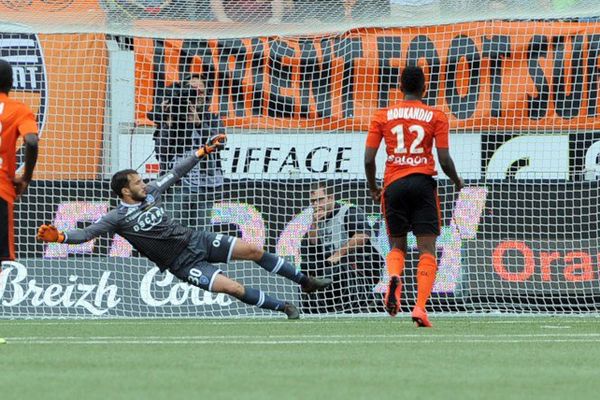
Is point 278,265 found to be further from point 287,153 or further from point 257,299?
point 287,153

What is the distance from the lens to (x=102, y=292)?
1230cm

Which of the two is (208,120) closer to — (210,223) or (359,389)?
(210,223)

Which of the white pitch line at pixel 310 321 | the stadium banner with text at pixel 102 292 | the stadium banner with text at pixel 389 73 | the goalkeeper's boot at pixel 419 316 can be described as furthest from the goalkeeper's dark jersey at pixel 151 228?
the stadium banner with text at pixel 389 73

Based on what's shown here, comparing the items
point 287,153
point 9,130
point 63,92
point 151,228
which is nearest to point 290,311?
point 151,228

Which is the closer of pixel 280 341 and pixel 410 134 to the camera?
pixel 280 341

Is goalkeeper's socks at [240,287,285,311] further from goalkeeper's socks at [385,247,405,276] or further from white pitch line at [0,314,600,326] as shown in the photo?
goalkeeper's socks at [385,247,405,276]

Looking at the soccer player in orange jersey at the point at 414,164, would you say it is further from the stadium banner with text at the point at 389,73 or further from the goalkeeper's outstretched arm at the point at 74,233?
the stadium banner with text at the point at 389,73

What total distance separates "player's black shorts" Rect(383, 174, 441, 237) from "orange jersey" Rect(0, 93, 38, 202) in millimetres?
2707

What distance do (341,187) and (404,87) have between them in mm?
2970

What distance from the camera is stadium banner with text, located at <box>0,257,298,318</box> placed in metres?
12.3

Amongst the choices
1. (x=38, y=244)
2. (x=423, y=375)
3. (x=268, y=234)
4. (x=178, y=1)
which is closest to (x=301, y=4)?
(x=178, y=1)

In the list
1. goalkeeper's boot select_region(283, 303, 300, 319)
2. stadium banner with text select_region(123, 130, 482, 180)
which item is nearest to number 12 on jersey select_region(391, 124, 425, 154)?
goalkeeper's boot select_region(283, 303, 300, 319)

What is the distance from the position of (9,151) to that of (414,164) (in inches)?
114

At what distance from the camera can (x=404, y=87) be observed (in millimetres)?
9789
